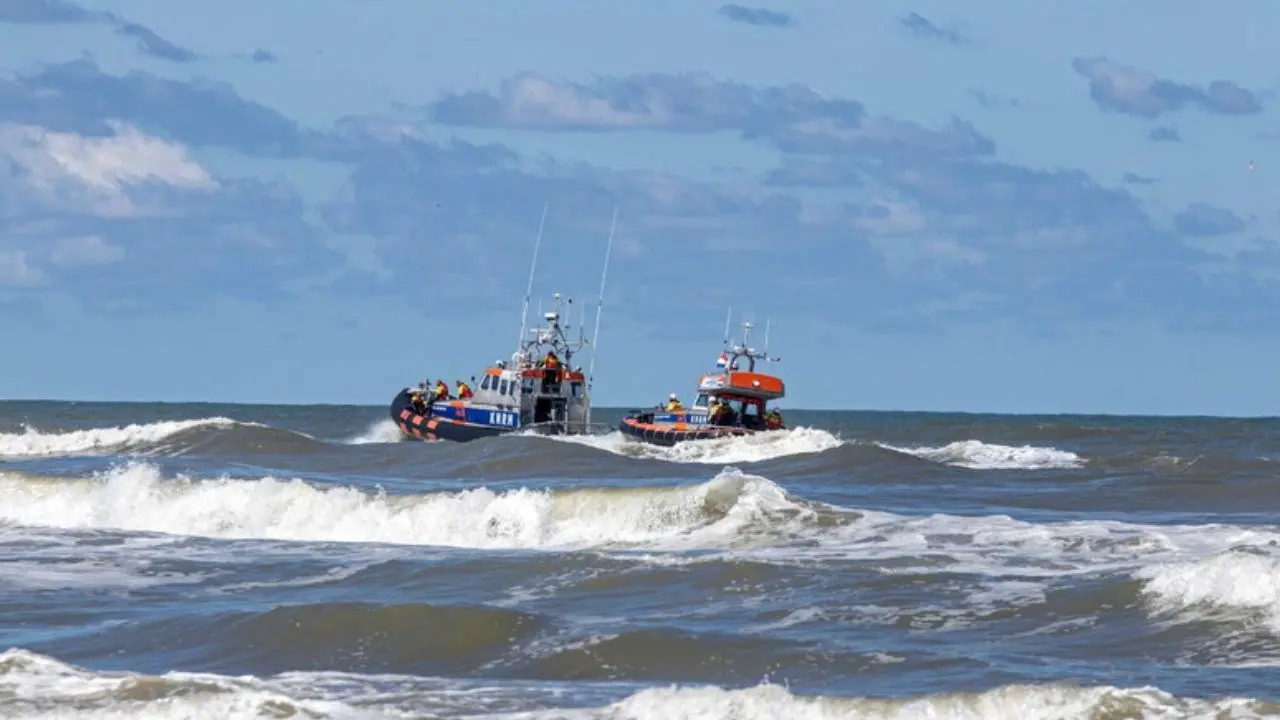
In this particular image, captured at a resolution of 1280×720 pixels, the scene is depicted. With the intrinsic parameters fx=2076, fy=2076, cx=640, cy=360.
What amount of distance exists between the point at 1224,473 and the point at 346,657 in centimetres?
2410

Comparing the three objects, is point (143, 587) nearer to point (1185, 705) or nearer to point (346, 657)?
point (346, 657)

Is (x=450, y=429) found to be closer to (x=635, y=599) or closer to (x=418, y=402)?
(x=418, y=402)

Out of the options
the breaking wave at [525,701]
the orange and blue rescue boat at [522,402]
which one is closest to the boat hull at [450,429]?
the orange and blue rescue boat at [522,402]

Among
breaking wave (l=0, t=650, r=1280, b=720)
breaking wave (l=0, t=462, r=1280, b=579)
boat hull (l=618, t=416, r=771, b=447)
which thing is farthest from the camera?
boat hull (l=618, t=416, r=771, b=447)

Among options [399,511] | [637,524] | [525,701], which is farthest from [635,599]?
[399,511]

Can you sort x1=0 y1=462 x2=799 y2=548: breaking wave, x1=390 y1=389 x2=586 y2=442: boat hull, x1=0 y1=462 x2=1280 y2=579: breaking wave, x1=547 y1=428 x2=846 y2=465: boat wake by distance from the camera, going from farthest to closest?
x1=390 y1=389 x2=586 y2=442: boat hull < x1=547 y1=428 x2=846 y2=465: boat wake < x1=0 y1=462 x2=799 y2=548: breaking wave < x1=0 y1=462 x2=1280 y2=579: breaking wave

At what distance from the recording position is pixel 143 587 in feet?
65.3

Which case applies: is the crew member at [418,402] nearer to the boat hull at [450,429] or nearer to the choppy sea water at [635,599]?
the boat hull at [450,429]

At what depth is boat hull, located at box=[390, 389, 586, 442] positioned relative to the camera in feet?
161

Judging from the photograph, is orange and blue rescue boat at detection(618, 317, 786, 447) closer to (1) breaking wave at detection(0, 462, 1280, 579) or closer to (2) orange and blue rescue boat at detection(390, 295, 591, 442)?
(2) orange and blue rescue boat at detection(390, 295, 591, 442)

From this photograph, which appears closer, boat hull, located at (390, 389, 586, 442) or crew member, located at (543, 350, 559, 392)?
boat hull, located at (390, 389, 586, 442)

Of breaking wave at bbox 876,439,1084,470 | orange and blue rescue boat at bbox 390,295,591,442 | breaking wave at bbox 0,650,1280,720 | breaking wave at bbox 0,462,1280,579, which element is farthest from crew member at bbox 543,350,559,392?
breaking wave at bbox 0,650,1280,720

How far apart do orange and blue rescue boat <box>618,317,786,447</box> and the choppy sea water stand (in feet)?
42.7

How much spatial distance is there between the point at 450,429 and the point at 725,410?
22.2 ft
